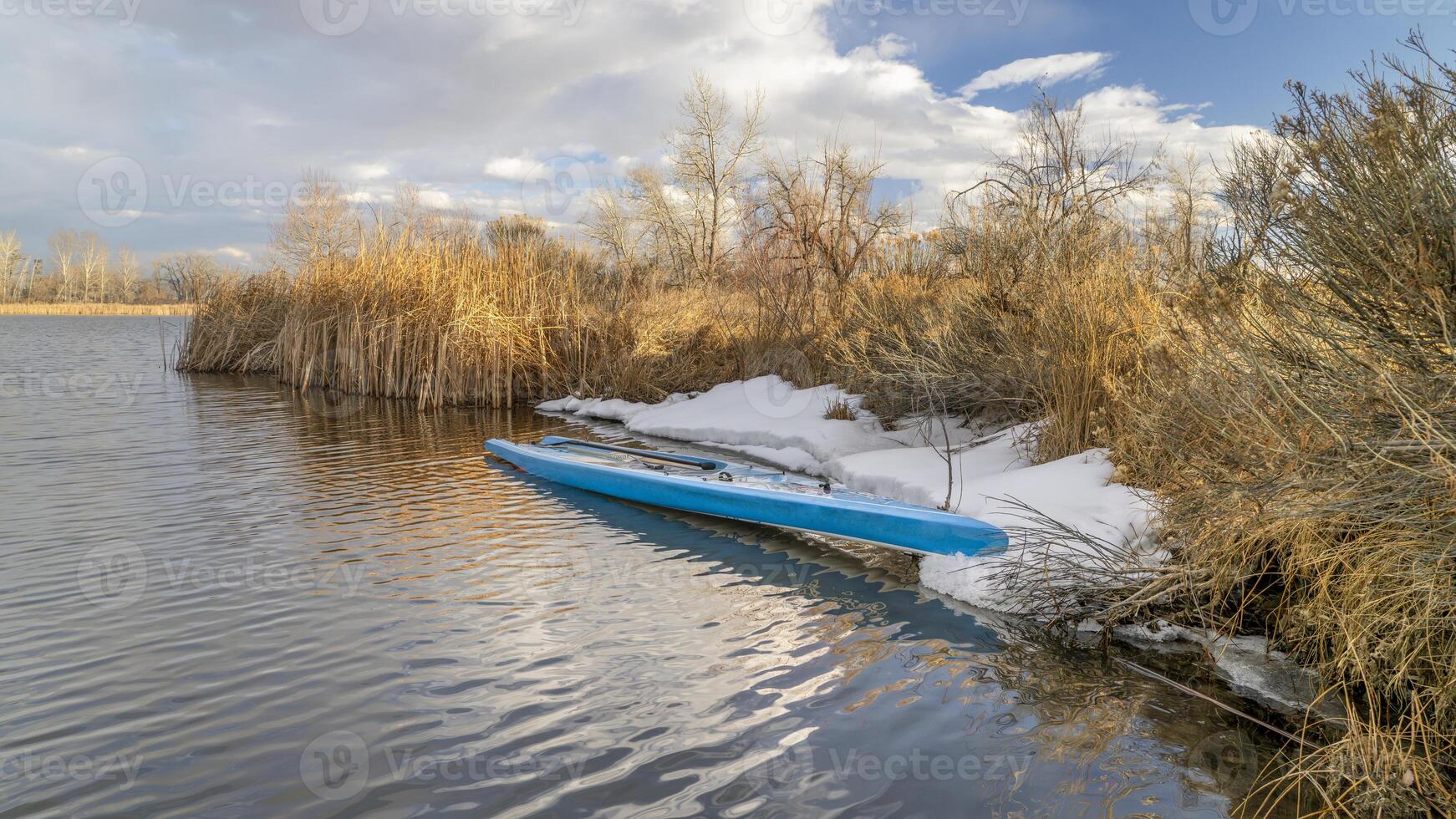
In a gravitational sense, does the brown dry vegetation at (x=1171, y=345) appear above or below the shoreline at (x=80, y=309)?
below

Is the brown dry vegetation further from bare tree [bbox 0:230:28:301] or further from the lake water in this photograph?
bare tree [bbox 0:230:28:301]

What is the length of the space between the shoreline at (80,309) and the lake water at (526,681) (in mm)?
70498

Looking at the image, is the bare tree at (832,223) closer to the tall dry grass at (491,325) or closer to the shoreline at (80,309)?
the tall dry grass at (491,325)

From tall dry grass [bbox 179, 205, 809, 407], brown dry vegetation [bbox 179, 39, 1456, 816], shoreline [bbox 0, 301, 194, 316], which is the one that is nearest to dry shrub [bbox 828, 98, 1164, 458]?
brown dry vegetation [bbox 179, 39, 1456, 816]

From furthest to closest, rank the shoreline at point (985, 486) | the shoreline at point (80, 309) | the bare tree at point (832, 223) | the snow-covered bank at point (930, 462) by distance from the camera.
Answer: the shoreline at point (80, 309) → the bare tree at point (832, 223) → the snow-covered bank at point (930, 462) → the shoreline at point (985, 486)

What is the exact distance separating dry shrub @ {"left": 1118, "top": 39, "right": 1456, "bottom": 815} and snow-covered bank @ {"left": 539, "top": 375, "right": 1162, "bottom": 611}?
822 millimetres

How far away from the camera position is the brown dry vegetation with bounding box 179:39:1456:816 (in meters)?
3.08

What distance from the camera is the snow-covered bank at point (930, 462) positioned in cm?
516

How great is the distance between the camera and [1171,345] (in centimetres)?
560

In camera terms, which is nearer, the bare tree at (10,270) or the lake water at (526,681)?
the lake water at (526,681)

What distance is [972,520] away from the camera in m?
5.38

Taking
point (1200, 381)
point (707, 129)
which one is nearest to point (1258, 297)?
point (1200, 381)

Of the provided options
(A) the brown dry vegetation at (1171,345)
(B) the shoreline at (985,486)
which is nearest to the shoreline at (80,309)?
(A) the brown dry vegetation at (1171,345)

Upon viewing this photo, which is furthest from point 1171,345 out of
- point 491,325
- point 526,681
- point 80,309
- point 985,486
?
point 80,309
